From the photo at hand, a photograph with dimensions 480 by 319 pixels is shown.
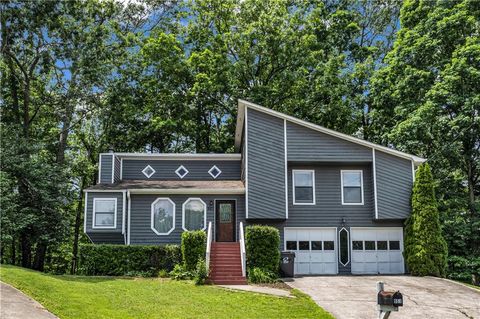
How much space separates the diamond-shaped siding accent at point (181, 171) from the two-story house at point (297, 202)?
5.45ft

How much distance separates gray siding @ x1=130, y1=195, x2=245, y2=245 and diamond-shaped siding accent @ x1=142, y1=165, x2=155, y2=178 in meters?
2.28

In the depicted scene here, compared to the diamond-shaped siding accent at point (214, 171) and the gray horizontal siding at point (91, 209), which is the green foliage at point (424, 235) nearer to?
the diamond-shaped siding accent at point (214, 171)

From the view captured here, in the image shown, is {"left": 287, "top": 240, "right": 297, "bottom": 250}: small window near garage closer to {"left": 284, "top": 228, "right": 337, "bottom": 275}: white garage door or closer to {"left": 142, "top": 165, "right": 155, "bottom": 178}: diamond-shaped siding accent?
{"left": 284, "top": 228, "right": 337, "bottom": 275}: white garage door

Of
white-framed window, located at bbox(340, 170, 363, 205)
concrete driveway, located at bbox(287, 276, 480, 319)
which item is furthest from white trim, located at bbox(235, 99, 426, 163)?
concrete driveway, located at bbox(287, 276, 480, 319)

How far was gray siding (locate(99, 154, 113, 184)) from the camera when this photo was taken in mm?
22531

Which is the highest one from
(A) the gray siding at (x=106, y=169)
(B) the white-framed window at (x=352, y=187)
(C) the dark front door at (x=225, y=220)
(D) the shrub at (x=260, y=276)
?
(A) the gray siding at (x=106, y=169)

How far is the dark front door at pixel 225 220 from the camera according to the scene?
21.8 metres

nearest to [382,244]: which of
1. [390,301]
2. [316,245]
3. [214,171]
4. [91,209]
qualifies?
[316,245]

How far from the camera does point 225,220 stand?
21.9 metres

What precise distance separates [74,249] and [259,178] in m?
15.8

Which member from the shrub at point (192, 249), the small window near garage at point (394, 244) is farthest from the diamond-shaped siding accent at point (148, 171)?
the small window near garage at point (394, 244)

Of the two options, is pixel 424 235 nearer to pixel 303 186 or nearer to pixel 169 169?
pixel 303 186

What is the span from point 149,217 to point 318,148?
312 inches

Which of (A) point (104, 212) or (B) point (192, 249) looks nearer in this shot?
(B) point (192, 249)
